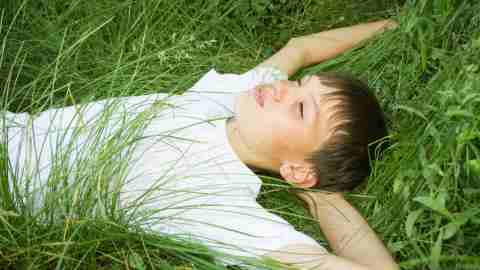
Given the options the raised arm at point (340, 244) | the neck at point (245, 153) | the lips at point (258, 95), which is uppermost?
the lips at point (258, 95)

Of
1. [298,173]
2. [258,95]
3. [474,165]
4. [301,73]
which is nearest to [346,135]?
[298,173]

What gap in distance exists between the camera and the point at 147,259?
6.41ft

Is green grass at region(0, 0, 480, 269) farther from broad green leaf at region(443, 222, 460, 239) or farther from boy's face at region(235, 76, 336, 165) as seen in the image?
boy's face at region(235, 76, 336, 165)

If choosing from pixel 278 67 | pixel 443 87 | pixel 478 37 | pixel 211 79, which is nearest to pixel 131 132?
pixel 211 79

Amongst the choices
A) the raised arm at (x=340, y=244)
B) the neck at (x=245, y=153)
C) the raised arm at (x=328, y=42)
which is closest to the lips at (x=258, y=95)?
the neck at (x=245, y=153)

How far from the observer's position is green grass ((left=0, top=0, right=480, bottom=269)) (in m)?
1.87

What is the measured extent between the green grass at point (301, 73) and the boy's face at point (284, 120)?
6.4 inches

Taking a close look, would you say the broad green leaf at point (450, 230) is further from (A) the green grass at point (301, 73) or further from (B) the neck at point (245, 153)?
(B) the neck at point (245, 153)

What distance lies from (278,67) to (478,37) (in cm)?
77

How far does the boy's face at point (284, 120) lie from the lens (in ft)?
7.18

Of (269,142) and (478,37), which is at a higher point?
(478,37)

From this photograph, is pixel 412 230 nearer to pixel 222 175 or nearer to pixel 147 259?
pixel 222 175

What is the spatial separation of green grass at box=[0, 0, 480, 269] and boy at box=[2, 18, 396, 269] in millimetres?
84

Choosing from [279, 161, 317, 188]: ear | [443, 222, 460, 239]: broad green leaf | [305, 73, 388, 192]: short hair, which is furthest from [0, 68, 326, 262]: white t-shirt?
[443, 222, 460, 239]: broad green leaf
